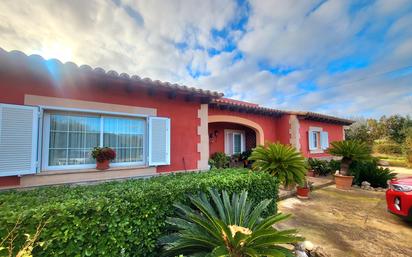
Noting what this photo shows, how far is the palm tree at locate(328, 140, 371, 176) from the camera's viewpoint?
24.3 feet

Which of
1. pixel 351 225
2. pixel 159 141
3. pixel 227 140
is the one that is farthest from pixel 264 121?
pixel 159 141

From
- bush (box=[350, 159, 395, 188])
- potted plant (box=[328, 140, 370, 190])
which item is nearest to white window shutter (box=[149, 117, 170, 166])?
potted plant (box=[328, 140, 370, 190])

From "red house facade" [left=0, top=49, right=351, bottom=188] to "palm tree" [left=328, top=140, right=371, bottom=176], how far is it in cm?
597

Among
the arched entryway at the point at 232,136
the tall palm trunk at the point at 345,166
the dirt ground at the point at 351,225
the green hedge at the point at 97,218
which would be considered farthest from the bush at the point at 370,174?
the green hedge at the point at 97,218

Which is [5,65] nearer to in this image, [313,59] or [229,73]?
[229,73]

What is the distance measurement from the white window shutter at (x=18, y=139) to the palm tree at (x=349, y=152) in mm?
9951

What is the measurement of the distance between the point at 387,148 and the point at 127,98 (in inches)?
1011

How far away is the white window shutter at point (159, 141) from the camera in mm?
4934

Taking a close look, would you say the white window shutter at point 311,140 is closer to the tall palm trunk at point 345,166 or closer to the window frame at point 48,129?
the tall palm trunk at point 345,166

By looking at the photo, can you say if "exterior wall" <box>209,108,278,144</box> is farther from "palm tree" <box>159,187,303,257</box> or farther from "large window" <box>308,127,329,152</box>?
"palm tree" <box>159,187,303,257</box>

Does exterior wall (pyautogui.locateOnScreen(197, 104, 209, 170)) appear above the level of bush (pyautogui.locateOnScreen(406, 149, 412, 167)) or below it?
above

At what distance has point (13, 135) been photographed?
3.43 metres

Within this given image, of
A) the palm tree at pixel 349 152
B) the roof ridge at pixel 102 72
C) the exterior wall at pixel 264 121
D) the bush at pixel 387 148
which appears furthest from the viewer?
the bush at pixel 387 148

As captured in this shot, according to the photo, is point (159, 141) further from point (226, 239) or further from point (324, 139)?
point (324, 139)
